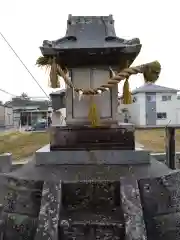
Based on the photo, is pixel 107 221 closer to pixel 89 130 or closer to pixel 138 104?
pixel 89 130

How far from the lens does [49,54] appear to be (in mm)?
4000

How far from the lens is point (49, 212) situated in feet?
10.8

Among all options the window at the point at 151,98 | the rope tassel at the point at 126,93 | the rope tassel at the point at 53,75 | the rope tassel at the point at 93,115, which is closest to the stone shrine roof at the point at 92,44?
the rope tassel at the point at 53,75

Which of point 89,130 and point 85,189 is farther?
point 89,130

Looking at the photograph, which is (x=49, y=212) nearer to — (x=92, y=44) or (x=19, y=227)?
(x=19, y=227)

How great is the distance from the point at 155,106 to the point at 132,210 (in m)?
27.6

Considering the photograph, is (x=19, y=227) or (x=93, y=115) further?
(x=93, y=115)

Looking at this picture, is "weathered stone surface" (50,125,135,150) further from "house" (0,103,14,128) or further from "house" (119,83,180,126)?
"house" (0,103,14,128)

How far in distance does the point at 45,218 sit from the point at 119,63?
2.54 m

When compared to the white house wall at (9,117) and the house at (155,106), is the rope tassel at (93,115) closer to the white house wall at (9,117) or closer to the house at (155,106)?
the house at (155,106)

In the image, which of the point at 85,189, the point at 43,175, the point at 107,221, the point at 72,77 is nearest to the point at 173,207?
the point at 107,221

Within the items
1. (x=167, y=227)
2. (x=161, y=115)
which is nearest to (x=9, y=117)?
(x=161, y=115)

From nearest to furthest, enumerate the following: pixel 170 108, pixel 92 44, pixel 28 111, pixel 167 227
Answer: pixel 167 227 < pixel 92 44 < pixel 170 108 < pixel 28 111

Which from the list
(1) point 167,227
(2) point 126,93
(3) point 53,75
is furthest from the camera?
(2) point 126,93
